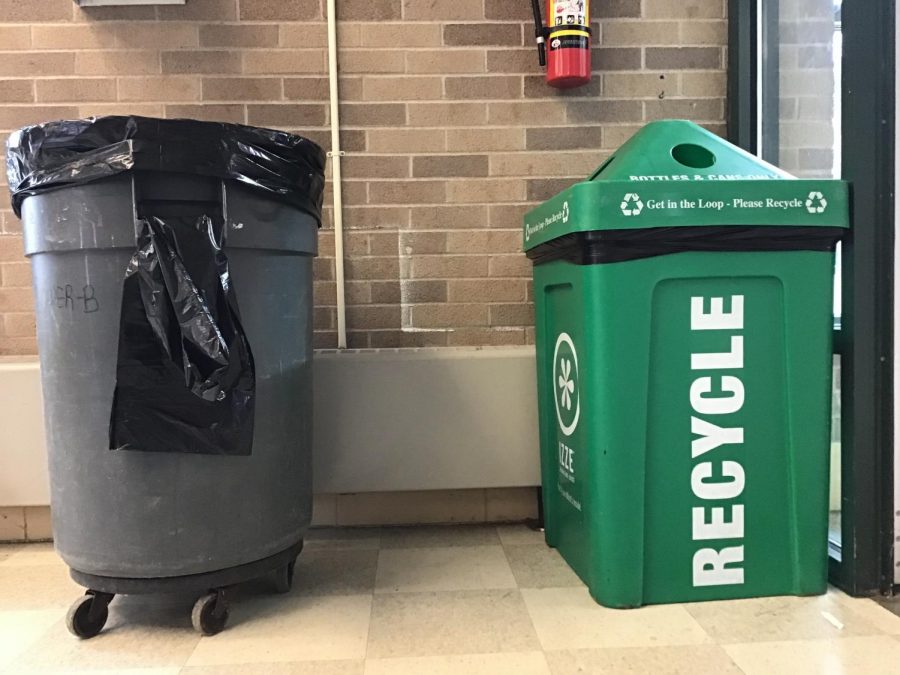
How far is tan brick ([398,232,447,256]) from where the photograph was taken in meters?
2.15

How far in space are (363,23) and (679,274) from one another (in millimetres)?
1367

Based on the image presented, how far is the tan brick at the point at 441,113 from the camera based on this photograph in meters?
2.12

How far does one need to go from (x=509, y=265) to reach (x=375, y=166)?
571 mm

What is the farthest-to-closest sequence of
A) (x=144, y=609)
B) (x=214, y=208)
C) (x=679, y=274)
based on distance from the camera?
1. (x=144, y=609)
2. (x=679, y=274)
3. (x=214, y=208)

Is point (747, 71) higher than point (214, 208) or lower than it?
higher

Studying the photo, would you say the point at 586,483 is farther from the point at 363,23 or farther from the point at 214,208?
the point at 363,23

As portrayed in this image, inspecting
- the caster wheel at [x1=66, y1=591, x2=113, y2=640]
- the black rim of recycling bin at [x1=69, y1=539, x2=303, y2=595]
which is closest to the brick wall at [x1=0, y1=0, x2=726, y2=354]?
the black rim of recycling bin at [x1=69, y1=539, x2=303, y2=595]

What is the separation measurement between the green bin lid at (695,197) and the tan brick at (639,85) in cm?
67

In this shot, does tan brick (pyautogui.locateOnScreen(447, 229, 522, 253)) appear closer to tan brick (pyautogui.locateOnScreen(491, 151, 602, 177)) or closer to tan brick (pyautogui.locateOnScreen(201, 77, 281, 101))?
tan brick (pyautogui.locateOnScreen(491, 151, 602, 177))

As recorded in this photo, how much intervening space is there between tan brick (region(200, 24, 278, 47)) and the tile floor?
1713mm

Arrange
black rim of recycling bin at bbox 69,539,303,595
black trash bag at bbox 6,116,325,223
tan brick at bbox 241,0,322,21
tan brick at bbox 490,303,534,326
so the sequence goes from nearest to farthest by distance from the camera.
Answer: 1. black trash bag at bbox 6,116,325,223
2. black rim of recycling bin at bbox 69,539,303,595
3. tan brick at bbox 241,0,322,21
4. tan brick at bbox 490,303,534,326

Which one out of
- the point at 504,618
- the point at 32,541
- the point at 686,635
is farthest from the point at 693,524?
the point at 32,541

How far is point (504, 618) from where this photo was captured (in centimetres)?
150

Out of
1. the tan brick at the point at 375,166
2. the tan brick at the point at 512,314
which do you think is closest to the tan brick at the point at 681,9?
the tan brick at the point at 375,166
